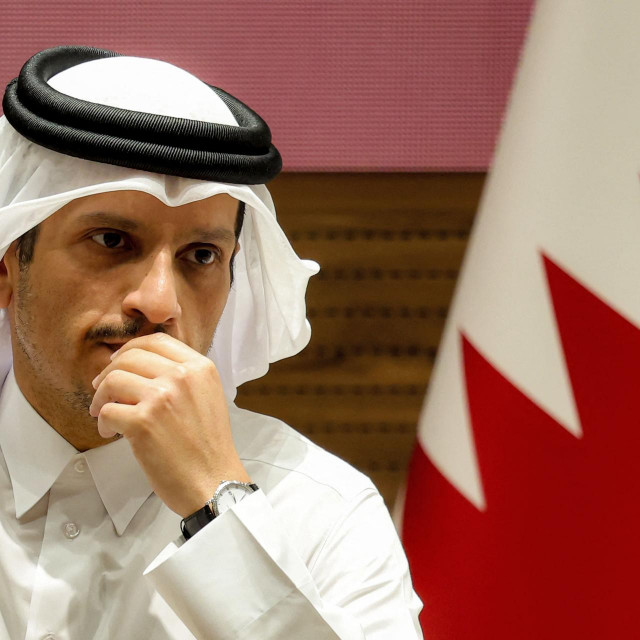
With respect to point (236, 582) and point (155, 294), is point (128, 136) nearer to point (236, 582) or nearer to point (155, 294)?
point (155, 294)

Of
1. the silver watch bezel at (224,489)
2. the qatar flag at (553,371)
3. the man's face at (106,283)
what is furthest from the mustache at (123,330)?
the qatar flag at (553,371)

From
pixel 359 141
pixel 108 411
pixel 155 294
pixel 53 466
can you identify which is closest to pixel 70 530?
pixel 53 466

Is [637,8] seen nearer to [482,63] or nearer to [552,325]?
[552,325]

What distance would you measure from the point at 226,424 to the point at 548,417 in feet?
1.62

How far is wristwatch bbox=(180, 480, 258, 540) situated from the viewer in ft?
3.02

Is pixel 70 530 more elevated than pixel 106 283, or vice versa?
pixel 106 283

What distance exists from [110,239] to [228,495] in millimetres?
345

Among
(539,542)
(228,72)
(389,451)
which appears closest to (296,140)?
(228,72)

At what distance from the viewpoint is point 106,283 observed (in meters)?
1.02

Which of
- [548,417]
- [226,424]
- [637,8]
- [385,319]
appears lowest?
[385,319]

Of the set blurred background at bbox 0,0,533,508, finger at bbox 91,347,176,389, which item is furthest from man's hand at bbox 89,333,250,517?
blurred background at bbox 0,0,533,508

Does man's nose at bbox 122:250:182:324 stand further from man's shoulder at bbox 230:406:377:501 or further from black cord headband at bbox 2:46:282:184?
man's shoulder at bbox 230:406:377:501

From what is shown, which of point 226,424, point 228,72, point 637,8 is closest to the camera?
point 226,424

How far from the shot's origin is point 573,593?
121 centimetres
